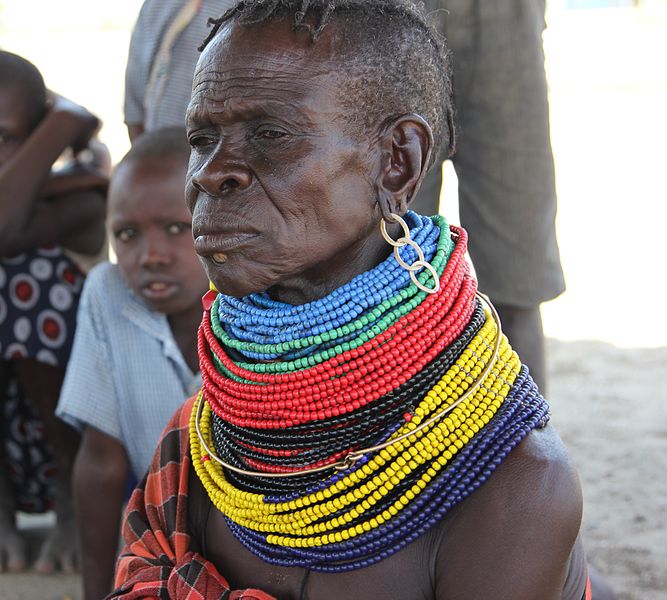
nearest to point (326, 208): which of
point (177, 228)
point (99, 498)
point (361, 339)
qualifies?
point (361, 339)

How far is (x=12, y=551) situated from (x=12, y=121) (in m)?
1.61

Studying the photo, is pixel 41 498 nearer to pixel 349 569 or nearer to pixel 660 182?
pixel 349 569

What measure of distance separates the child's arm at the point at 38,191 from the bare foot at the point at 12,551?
1.10 metres

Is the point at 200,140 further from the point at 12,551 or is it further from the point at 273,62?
the point at 12,551

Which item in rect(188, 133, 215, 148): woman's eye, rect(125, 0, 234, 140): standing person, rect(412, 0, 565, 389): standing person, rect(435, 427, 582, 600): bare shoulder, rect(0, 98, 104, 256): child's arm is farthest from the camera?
rect(0, 98, 104, 256): child's arm

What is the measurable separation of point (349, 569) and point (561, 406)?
11.2ft

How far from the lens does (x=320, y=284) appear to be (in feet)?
5.97

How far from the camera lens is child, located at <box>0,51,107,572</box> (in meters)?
3.54

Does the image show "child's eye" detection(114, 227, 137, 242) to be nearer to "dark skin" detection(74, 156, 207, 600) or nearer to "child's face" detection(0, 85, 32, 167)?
"dark skin" detection(74, 156, 207, 600)

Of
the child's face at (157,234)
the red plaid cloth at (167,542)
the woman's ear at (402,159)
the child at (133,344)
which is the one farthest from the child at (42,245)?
the woman's ear at (402,159)

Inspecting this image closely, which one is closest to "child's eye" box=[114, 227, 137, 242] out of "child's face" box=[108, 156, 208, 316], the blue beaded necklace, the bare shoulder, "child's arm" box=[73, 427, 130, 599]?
"child's face" box=[108, 156, 208, 316]

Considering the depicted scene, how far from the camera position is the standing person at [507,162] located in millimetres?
3230

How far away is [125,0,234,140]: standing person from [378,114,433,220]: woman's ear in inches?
70.8

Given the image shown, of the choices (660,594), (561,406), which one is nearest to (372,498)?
(660,594)
